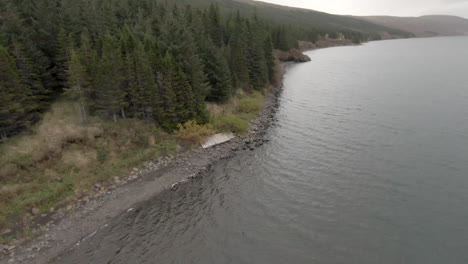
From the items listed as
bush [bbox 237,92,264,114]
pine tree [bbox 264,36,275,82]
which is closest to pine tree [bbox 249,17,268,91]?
pine tree [bbox 264,36,275,82]

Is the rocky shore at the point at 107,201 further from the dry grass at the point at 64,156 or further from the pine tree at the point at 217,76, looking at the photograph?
the pine tree at the point at 217,76

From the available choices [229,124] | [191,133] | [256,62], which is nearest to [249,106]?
[229,124]

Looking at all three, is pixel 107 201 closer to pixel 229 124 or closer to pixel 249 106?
pixel 229 124

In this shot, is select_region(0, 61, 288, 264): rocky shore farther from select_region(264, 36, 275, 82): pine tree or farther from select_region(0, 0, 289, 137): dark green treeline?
select_region(264, 36, 275, 82): pine tree

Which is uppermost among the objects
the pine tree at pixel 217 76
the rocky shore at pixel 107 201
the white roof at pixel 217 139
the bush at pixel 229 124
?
the pine tree at pixel 217 76

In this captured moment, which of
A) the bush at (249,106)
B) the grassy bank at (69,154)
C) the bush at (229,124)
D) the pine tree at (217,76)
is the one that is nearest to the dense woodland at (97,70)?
the pine tree at (217,76)

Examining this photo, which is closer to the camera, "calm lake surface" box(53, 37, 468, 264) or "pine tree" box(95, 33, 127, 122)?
"calm lake surface" box(53, 37, 468, 264)

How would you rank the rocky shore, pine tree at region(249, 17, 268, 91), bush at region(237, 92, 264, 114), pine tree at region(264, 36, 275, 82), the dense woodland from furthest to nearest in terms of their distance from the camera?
1. pine tree at region(264, 36, 275, 82)
2. pine tree at region(249, 17, 268, 91)
3. bush at region(237, 92, 264, 114)
4. the dense woodland
5. the rocky shore
